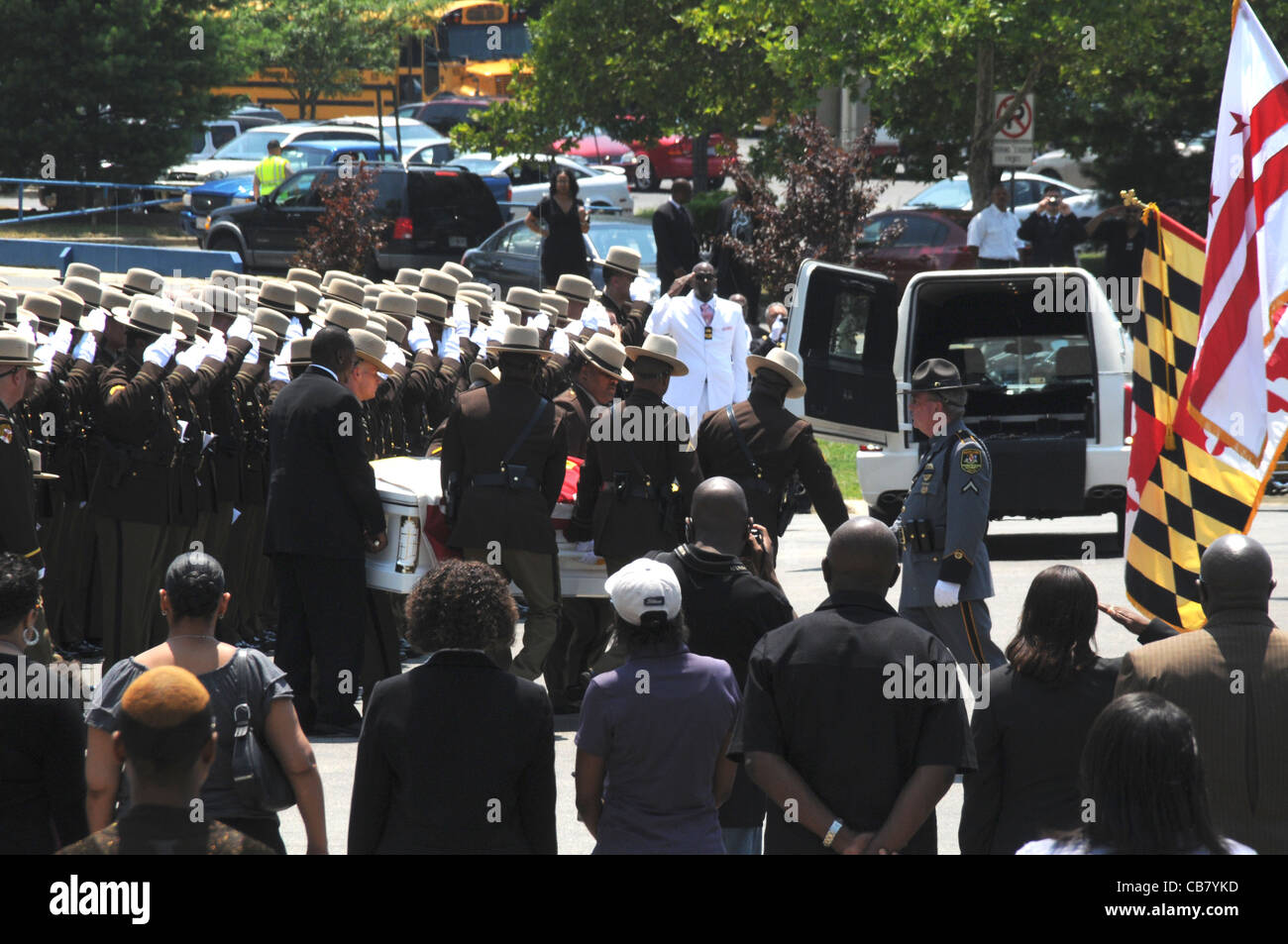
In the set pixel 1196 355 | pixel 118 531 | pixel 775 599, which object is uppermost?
pixel 1196 355

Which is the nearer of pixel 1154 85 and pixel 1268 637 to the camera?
pixel 1268 637

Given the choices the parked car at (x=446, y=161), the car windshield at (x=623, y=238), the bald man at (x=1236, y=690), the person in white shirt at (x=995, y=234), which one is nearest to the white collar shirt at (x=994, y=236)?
the person in white shirt at (x=995, y=234)

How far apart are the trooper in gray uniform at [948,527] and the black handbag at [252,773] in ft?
10.8

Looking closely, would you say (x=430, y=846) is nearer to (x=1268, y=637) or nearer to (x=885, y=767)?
(x=885, y=767)

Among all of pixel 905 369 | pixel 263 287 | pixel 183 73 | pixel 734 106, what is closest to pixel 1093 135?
pixel 734 106

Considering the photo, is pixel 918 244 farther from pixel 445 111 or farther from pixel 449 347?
pixel 445 111

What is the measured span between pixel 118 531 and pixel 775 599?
4.84 meters

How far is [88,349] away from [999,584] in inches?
244

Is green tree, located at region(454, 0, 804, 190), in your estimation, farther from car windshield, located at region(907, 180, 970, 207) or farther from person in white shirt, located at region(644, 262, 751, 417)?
person in white shirt, located at region(644, 262, 751, 417)

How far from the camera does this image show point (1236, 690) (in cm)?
478

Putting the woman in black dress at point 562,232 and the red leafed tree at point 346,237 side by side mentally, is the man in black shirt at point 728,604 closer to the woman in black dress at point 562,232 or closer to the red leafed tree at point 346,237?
the woman in black dress at point 562,232

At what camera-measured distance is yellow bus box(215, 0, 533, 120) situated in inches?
1982

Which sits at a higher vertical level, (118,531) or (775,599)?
(775,599)

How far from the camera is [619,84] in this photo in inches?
1094
